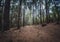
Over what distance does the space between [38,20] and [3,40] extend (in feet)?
18.2

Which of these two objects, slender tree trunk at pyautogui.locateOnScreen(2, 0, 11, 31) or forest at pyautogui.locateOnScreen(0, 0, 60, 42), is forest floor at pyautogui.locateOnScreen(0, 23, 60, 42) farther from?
slender tree trunk at pyautogui.locateOnScreen(2, 0, 11, 31)

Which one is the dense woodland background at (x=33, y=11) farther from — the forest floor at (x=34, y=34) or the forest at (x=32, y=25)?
the forest floor at (x=34, y=34)

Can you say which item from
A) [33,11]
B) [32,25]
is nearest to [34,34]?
[32,25]

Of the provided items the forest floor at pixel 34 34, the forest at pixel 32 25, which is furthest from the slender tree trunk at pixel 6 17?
the forest floor at pixel 34 34

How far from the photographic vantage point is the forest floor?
8445 millimetres

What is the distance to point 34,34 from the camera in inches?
359

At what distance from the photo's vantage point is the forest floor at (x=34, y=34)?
332 inches

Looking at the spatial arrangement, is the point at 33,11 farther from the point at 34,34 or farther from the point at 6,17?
the point at 34,34

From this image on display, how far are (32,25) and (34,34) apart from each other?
235 centimetres

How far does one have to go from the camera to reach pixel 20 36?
898cm

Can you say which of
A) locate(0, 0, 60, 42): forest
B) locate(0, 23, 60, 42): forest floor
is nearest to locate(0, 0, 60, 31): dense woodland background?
locate(0, 0, 60, 42): forest

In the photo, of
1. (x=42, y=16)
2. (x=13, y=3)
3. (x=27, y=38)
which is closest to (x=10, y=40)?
(x=27, y=38)

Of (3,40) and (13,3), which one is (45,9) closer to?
(13,3)

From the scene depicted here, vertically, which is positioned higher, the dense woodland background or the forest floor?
the dense woodland background
